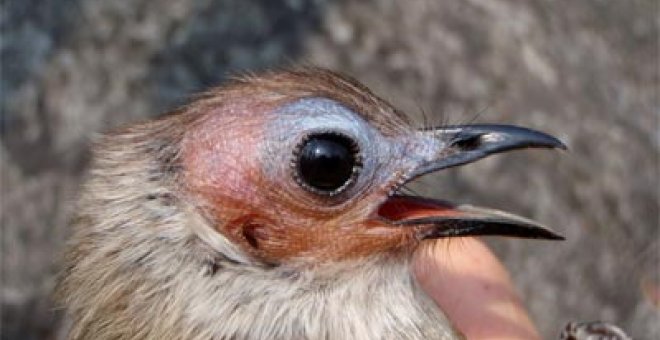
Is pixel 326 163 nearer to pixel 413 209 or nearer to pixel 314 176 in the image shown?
pixel 314 176

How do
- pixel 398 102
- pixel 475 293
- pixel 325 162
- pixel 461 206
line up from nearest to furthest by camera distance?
1. pixel 325 162
2. pixel 461 206
3. pixel 475 293
4. pixel 398 102

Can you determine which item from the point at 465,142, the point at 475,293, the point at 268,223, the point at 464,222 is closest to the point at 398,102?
the point at 475,293

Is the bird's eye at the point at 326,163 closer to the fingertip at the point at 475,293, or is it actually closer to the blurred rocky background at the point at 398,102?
the fingertip at the point at 475,293

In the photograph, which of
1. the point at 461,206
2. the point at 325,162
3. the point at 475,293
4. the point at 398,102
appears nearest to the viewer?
the point at 325,162

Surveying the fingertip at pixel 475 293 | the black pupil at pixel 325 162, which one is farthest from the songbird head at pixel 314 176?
the fingertip at pixel 475 293

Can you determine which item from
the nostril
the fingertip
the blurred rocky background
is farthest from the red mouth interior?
the blurred rocky background

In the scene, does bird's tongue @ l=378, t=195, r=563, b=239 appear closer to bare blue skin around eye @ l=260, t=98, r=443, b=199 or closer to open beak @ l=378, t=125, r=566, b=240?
open beak @ l=378, t=125, r=566, b=240
